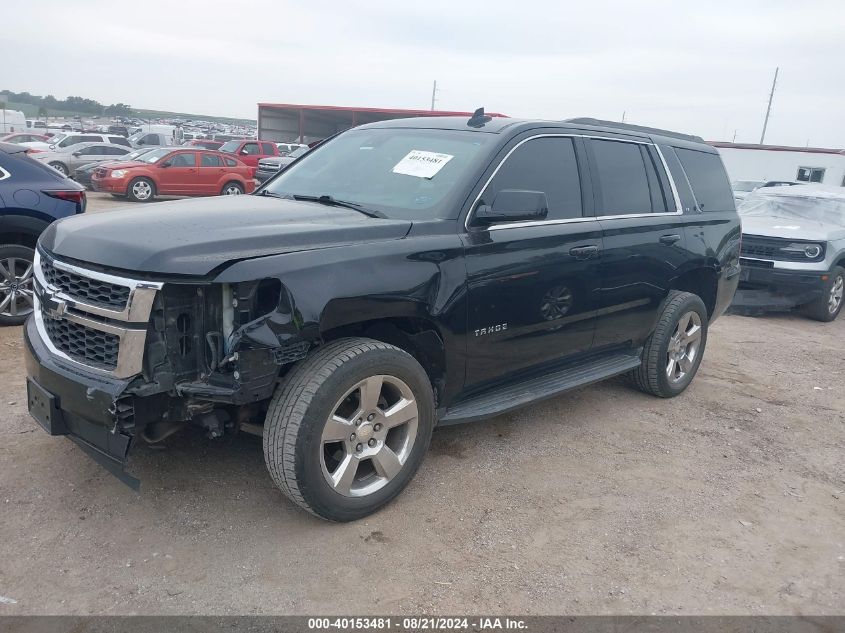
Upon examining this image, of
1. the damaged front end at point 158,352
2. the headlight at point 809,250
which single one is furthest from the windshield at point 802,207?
the damaged front end at point 158,352

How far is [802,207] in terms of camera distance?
10.1 meters

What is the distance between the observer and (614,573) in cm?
311

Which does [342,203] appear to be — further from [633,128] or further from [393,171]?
[633,128]

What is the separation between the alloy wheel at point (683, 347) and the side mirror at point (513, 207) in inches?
83.5

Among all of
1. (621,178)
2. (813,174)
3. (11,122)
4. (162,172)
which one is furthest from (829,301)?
(11,122)

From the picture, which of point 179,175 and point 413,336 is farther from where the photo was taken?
point 179,175

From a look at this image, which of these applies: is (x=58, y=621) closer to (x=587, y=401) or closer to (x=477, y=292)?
(x=477, y=292)

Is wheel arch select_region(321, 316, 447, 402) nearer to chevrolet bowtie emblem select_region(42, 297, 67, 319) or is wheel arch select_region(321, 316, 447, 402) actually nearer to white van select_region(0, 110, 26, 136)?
chevrolet bowtie emblem select_region(42, 297, 67, 319)

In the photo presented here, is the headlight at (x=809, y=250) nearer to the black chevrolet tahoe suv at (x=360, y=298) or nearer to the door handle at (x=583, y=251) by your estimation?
the black chevrolet tahoe suv at (x=360, y=298)

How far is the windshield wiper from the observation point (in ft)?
12.0

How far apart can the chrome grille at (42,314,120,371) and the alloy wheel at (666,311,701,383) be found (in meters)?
3.90

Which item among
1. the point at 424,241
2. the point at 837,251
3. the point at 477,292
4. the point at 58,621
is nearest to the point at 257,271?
the point at 424,241

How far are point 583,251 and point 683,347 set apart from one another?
176cm

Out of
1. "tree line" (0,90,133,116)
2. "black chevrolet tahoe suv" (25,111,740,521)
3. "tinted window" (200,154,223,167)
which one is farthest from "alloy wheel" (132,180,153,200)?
"tree line" (0,90,133,116)
